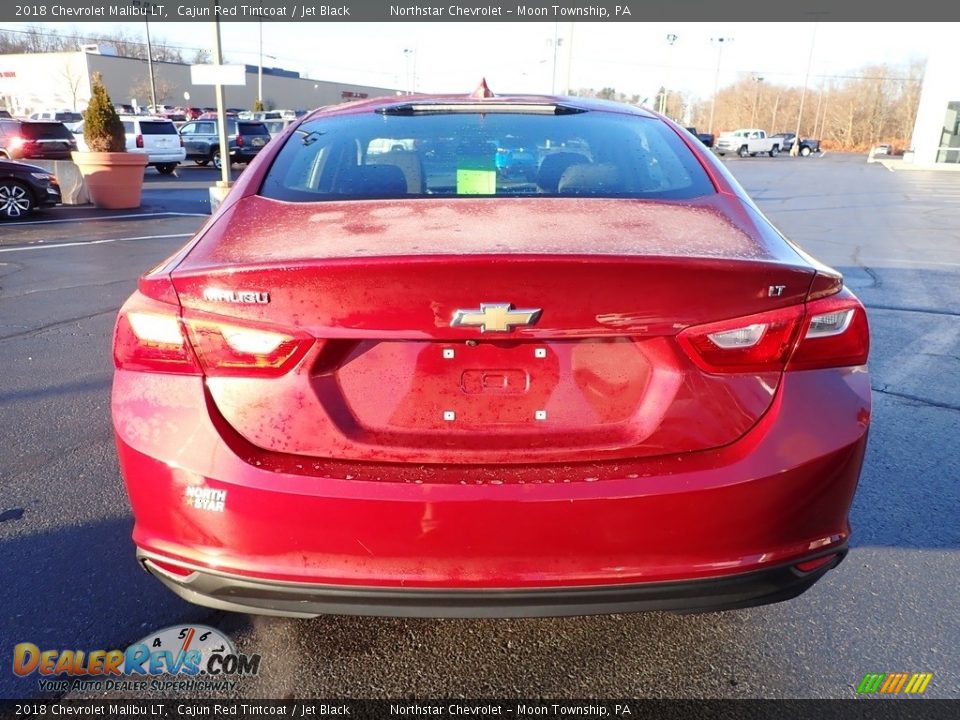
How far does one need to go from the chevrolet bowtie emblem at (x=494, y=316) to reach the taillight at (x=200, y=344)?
1.25 feet

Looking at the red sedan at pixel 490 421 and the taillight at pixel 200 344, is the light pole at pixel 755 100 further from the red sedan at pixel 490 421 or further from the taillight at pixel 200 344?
the taillight at pixel 200 344

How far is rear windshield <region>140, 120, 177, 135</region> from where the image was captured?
25609mm

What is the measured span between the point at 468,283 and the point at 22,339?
17.2 feet

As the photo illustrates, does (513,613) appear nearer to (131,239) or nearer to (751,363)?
(751,363)

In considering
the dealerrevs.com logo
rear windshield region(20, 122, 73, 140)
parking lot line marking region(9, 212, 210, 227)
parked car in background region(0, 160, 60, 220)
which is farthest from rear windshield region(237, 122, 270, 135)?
the dealerrevs.com logo

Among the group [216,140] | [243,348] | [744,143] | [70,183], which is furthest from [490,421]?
[744,143]

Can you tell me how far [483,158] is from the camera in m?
2.66

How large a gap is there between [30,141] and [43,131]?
0.47 m

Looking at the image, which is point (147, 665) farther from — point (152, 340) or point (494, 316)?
point (494, 316)

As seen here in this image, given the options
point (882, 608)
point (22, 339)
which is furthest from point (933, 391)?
point (22, 339)

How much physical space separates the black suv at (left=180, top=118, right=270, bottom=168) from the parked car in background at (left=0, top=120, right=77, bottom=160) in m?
8.38

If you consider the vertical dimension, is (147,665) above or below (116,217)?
above

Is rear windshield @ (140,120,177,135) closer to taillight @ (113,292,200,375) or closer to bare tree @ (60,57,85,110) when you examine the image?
taillight @ (113,292,200,375)

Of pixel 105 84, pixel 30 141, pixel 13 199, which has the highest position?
pixel 105 84
